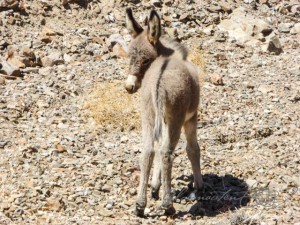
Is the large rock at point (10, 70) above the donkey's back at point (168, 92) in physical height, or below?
below

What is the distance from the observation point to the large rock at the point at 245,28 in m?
14.0

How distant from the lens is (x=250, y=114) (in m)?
10.8

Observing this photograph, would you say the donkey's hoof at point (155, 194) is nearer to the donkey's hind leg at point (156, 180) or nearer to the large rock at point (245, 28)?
the donkey's hind leg at point (156, 180)

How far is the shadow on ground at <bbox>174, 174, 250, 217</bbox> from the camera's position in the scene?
777 cm

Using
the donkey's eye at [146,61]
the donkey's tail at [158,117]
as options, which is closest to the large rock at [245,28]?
the donkey's eye at [146,61]

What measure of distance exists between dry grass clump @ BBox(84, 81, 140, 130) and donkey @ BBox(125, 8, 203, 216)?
2.62 meters

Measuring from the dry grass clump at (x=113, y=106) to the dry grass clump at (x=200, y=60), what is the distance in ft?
Answer: 5.32

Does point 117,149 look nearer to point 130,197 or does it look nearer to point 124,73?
point 130,197

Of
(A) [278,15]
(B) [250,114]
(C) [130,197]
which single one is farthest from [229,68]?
(C) [130,197]

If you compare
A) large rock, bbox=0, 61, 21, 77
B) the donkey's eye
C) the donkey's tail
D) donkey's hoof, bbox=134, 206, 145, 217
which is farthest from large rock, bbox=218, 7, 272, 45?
donkey's hoof, bbox=134, 206, 145, 217

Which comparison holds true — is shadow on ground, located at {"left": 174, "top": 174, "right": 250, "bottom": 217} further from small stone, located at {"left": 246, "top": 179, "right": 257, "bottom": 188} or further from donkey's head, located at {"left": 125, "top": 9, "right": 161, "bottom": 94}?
donkey's head, located at {"left": 125, "top": 9, "right": 161, "bottom": 94}

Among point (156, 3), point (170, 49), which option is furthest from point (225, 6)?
point (170, 49)

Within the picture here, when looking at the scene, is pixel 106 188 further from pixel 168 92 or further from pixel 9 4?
pixel 9 4

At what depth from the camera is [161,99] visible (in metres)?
7.09
